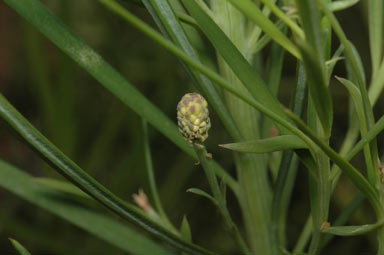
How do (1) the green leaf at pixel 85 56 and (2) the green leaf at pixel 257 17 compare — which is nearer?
(2) the green leaf at pixel 257 17

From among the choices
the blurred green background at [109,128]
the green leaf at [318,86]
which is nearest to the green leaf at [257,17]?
the green leaf at [318,86]

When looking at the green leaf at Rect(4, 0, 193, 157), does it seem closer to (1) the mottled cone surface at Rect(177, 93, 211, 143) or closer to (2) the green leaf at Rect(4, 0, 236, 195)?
(2) the green leaf at Rect(4, 0, 236, 195)

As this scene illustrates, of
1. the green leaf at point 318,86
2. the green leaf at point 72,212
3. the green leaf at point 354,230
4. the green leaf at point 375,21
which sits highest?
the green leaf at point 375,21

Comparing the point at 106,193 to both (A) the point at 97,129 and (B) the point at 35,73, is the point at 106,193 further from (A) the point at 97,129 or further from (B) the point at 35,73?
(A) the point at 97,129

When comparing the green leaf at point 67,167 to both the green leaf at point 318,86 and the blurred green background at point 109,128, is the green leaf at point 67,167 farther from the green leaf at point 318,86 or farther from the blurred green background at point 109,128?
the blurred green background at point 109,128

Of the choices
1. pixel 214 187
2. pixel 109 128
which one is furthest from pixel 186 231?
pixel 109 128

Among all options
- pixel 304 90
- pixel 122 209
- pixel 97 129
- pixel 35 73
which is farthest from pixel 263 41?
pixel 97 129
